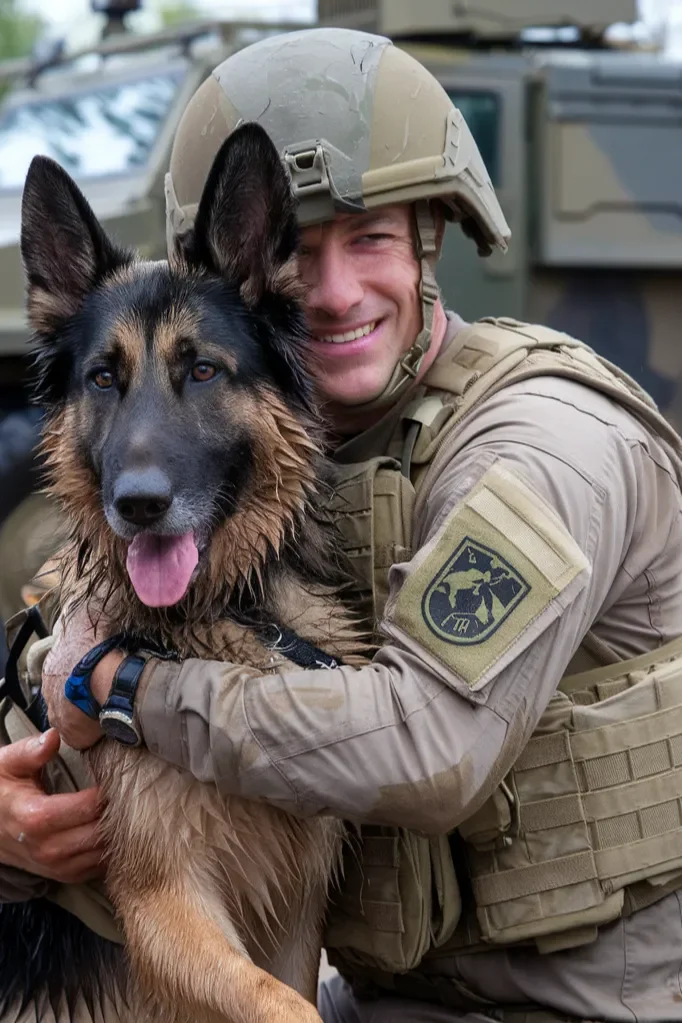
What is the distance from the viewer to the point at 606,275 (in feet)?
26.5

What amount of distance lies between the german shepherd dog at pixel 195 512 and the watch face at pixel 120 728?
16cm

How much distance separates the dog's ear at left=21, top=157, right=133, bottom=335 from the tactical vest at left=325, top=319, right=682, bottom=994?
2.25 feet

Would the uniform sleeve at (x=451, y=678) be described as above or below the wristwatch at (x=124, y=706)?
above

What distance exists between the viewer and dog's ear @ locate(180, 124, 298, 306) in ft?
8.84

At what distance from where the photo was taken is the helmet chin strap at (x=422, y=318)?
300 centimetres

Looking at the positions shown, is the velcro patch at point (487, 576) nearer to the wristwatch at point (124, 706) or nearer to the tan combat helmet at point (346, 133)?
the wristwatch at point (124, 706)

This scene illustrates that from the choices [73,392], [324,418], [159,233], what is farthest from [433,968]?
[159,233]

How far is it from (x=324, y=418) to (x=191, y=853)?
0.91m

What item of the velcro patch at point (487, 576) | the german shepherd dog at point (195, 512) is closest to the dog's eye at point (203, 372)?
the german shepherd dog at point (195, 512)

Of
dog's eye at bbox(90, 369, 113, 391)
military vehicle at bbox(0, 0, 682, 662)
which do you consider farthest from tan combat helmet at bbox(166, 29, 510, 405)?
military vehicle at bbox(0, 0, 682, 662)

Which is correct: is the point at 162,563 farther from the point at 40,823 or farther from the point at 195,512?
the point at 40,823

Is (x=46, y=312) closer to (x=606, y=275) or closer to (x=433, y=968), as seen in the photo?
(x=433, y=968)

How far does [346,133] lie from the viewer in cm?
300

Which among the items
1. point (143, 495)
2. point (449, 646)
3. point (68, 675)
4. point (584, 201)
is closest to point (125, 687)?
point (68, 675)
